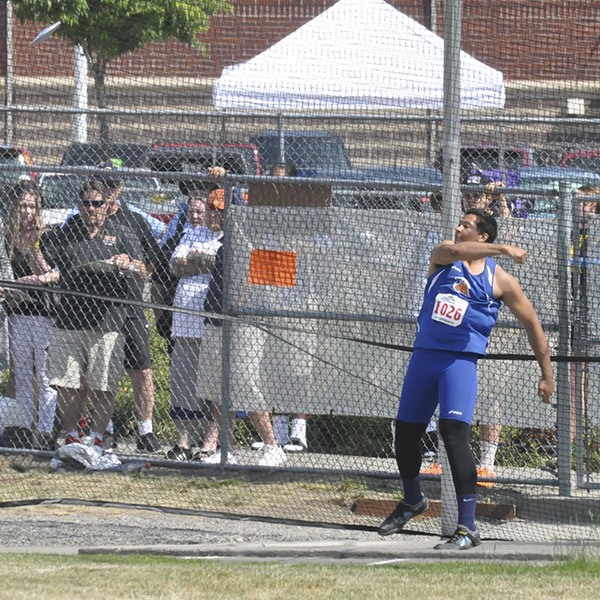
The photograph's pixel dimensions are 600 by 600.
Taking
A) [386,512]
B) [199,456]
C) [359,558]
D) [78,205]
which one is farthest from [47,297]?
[359,558]

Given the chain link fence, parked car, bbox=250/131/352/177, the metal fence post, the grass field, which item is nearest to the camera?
the grass field

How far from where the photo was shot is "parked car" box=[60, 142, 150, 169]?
11.2 m

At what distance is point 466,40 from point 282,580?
5.07 metres

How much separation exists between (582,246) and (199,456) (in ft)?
10.1

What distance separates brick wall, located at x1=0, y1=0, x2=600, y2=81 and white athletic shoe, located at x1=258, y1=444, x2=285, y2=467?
322cm

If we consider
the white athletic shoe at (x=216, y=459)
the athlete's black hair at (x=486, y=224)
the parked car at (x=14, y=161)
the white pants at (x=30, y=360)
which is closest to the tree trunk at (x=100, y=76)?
the parked car at (x=14, y=161)

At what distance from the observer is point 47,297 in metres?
10.1

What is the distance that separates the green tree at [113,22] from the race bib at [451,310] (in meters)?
5.17

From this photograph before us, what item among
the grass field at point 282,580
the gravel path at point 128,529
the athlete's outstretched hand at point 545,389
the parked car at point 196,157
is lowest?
the gravel path at point 128,529

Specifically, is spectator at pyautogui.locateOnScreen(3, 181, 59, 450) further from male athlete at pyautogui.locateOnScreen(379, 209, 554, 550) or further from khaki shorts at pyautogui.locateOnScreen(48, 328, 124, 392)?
male athlete at pyautogui.locateOnScreen(379, 209, 554, 550)

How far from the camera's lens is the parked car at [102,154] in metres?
11.2

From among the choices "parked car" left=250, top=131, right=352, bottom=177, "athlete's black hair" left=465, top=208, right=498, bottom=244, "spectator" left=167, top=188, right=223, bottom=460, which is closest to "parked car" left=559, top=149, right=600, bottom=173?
"parked car" left=250, top=131, right=352, bottom=177

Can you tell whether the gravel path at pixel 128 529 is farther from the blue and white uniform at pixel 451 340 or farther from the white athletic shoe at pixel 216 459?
the blue and white uniform at pixel 451 340

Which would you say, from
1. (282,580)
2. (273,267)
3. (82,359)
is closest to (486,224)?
(273,267)
